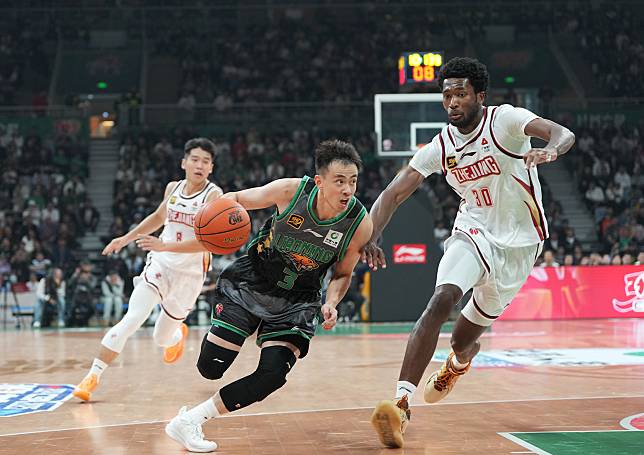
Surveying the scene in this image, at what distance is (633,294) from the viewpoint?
53.7 feet

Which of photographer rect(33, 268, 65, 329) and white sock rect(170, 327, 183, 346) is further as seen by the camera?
photographer rect(33, 268, 65, 329)

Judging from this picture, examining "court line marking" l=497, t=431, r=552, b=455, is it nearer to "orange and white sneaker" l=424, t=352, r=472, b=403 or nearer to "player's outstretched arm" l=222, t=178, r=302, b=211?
"orange and white sneaker" l=424, t=352, r=472, b=403

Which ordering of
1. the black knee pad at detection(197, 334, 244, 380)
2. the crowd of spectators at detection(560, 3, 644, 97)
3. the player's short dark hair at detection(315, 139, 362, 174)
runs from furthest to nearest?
the crowd of spectators at detection(560, 3, 644, 97) < the black knee pad at detection(197, 334, 244, 380) < the player's short dark hair at detection(315, 139, 362, 174)

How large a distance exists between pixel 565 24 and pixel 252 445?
26369 mm

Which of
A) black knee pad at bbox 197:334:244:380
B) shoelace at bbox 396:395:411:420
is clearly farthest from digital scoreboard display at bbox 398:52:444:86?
shoelace at bbox 396:395:411:420

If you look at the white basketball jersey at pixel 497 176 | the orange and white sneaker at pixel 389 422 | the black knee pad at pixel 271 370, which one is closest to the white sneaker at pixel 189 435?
the black knee pad at pixel 271 370

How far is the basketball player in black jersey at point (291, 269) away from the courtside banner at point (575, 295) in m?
11.7

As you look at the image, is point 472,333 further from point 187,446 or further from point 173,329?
point 173,329

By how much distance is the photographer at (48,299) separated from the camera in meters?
16.3

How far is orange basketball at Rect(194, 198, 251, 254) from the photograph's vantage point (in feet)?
17.7

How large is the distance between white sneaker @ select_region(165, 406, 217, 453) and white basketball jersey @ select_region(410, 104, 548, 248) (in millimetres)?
2063

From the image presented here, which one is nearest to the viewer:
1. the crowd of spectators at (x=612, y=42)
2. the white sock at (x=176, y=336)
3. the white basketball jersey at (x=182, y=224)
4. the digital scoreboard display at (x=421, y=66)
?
the white basketball jersey at (x=182, y=224)

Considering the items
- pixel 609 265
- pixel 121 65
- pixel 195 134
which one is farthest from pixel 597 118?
pixel 121 65

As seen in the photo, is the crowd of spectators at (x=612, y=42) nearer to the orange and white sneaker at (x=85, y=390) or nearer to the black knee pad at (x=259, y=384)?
the orange and white sneaker at (x=85, y=390)
